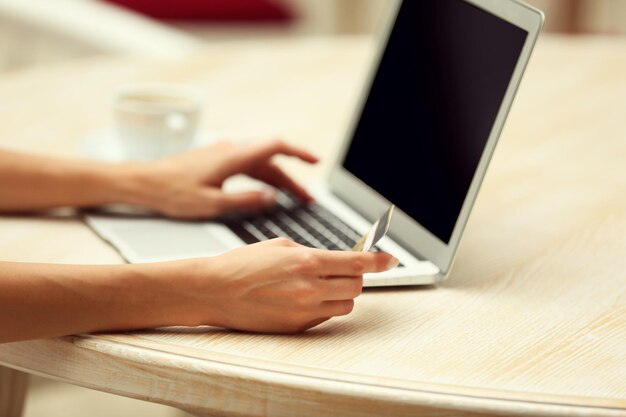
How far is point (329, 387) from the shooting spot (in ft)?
2.21

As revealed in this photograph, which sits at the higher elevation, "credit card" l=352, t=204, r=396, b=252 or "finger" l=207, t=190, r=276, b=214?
"credit card" l=352, t=204, r=396, b=252

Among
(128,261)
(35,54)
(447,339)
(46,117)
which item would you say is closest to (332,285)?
(447,339)

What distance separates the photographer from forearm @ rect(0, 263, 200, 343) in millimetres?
743

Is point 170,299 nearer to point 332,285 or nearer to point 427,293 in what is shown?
point 332,285

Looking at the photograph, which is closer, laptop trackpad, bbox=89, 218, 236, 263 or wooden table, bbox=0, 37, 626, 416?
wooden table, bbox=0, 37, 626, 416

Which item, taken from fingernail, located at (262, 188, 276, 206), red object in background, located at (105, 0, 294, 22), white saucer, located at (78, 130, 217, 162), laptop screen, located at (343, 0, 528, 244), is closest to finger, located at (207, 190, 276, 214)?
fingernail, located at (262, 188, 276, 206)

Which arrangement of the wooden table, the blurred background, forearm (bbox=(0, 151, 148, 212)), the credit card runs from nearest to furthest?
the wooden table < the credit card < forearm (bbox=(0, 151, 148, 212)) < the blurred background

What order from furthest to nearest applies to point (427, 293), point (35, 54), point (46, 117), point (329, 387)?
point (35, 54), point (46, 117), point (427, 293), point (329, 387)

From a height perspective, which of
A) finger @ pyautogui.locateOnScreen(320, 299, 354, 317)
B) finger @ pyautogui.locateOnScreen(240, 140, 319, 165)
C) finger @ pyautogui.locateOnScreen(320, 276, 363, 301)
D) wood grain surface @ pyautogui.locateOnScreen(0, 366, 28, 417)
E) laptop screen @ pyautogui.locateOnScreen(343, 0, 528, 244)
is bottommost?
wood grain surface @ pyautogui.locateOnScreen(0, 366, 28, 417)

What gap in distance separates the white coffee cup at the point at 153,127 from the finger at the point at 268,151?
0.15 metres

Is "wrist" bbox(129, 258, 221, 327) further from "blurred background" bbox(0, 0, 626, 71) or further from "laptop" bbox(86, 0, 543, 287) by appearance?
"blurred background" bbox(0, 0, 626, 71)

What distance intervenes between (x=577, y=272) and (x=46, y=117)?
0.83m

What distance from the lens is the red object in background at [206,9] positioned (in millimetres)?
2963

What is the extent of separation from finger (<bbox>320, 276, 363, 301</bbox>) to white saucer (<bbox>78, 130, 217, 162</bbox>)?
1.73ft
